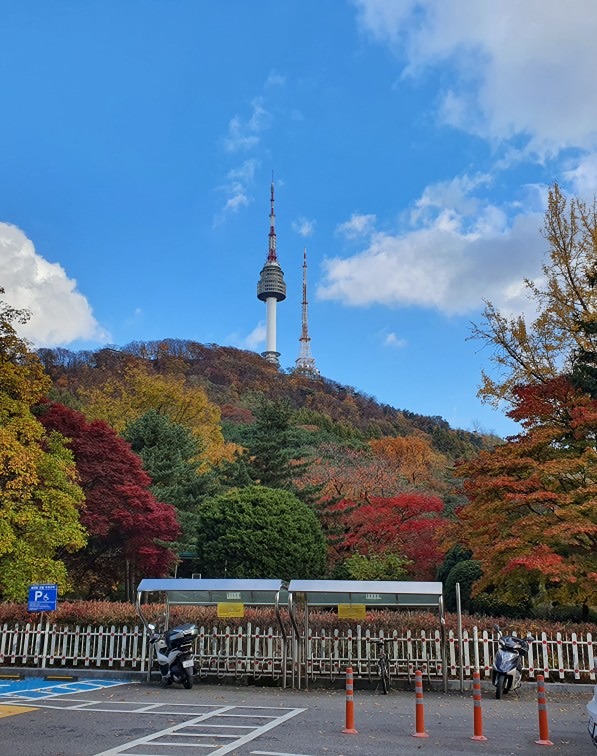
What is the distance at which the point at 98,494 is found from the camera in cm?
2059

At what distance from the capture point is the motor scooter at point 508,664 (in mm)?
10945

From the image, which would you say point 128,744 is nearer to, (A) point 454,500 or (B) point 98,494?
(B) point 98,494

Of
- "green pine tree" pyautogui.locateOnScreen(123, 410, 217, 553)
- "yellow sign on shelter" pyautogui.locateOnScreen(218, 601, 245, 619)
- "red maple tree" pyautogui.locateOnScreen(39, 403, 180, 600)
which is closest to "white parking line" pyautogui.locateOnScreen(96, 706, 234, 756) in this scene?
"yellow sign on shelter" pyautogui.locateOnScreen(218, 601, 245, 619)

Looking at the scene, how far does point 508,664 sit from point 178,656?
18.8 feet

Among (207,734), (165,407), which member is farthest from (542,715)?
(165,407)

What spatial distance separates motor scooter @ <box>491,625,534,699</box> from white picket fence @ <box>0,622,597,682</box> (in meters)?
0.89

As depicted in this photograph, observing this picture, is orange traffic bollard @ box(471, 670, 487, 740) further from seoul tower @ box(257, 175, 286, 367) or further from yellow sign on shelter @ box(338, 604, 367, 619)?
seoul tower @ box(257, 175, 286, 367)

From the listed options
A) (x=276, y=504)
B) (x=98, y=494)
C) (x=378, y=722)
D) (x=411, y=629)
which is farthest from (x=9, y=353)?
(x=378, y=722)

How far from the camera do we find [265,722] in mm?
8578

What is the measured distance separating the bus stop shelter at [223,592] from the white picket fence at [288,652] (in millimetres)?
604

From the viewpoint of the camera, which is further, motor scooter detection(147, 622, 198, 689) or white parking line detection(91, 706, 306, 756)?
motor scooter detection(147, 622, 198, 689)

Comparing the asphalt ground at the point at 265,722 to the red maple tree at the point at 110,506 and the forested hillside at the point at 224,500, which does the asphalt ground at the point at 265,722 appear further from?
the red maple tree at the point at 110,506

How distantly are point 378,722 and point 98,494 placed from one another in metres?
14.1

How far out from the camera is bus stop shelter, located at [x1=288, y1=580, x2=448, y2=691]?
11.7 meters
